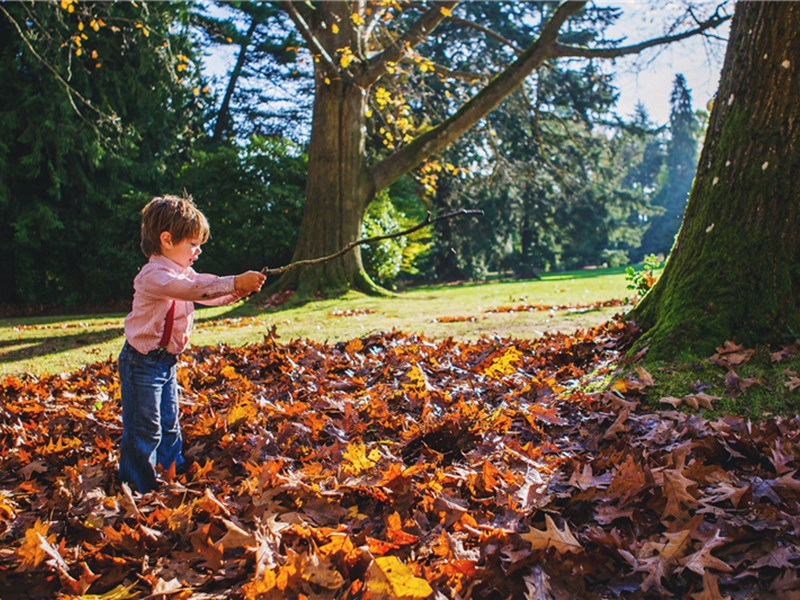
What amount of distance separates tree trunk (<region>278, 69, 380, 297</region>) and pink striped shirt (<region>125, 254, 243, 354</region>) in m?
8.39

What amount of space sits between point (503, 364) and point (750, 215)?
1.84 meters

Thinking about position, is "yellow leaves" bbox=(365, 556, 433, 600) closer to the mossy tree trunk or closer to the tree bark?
the mossy tree trunk

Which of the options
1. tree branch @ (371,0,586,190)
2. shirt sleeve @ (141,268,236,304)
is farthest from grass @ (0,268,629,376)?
shirt sleeve @ (141,268,236,304)

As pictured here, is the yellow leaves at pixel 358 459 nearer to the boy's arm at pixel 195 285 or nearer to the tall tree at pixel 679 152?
the boy's arm at pixel 195 285

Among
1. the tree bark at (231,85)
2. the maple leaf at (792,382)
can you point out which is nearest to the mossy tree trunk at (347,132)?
the maple leaf at (792,382)

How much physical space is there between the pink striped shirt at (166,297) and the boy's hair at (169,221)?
91 millimetres

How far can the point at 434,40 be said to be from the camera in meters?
25.5

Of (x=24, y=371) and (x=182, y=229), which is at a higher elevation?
(x=182, y=229)

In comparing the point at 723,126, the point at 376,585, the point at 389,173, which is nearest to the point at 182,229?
the point at 376,585

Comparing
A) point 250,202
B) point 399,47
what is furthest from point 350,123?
point 250,202

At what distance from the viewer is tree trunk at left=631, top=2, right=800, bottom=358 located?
3680 millimetres

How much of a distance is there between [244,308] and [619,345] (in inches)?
300

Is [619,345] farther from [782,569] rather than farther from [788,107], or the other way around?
[782,569]

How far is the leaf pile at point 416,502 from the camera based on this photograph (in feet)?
6.00
